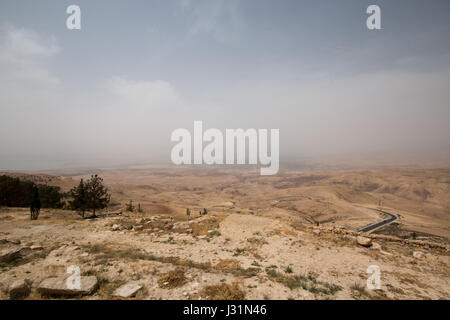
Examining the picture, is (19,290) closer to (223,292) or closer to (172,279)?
(172,279)

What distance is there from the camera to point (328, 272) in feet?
29.4

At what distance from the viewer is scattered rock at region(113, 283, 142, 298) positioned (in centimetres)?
636

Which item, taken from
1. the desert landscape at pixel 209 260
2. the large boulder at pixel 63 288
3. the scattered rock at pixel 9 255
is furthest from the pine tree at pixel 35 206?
the large boulder at pixel 63 288

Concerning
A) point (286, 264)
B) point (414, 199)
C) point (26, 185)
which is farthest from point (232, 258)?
point (414, 199)

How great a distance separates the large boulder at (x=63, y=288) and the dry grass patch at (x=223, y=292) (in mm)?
3912

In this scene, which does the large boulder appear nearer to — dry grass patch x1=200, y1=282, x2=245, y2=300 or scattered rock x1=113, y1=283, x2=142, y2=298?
scattered rock x1=113, y1=283, x2=142, y2=298

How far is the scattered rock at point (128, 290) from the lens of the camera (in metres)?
6.36

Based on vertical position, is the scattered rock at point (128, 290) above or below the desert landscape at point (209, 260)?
above

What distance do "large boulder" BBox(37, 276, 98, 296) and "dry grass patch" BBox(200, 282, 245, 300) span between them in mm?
3912

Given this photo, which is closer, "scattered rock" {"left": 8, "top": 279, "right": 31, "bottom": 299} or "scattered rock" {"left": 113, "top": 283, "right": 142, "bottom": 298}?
"scattered rock" {"left": 8, "top": 279, "right": 31, "bottom": 299}

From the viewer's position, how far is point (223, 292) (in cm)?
659

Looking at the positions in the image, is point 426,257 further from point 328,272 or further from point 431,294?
point 328,272

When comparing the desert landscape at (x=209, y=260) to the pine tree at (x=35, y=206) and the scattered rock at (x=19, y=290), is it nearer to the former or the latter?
the scattered rock at (x=19, y=290)

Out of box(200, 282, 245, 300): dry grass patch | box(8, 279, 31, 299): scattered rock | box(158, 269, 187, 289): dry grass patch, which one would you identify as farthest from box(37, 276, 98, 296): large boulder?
box(200, 282, 245, 300): dry grass patch
